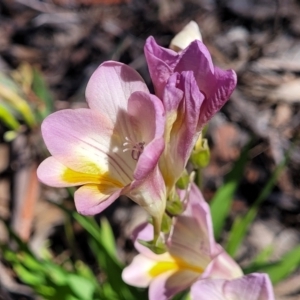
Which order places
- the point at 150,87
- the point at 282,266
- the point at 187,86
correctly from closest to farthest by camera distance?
1. the point at 187,86
2. the point at 282,266
3. the point at 150,87

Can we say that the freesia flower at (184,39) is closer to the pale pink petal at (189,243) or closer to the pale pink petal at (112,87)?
the pale pink petal at (112,87)

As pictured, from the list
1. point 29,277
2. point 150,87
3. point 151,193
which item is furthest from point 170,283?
point 150,87

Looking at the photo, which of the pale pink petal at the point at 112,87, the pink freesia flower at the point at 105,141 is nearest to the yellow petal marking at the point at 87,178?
the pink freesia flower at the point at 105,141

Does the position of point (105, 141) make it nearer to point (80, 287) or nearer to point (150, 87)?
point (80, 287)

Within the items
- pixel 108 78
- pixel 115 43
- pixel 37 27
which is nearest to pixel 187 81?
pixel 108 78

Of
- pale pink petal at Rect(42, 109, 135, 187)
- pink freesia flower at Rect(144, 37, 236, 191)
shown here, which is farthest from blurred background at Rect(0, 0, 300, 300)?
pink freesia flower at Rect(144, 37, 236, 191)

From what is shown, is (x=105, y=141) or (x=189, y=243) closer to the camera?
(x=105, y=141)

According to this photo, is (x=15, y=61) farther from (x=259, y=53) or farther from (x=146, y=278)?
(x=146, y=278)

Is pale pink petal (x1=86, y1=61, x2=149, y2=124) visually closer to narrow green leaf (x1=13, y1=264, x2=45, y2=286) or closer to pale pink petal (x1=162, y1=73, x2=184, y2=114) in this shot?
pale pink petal (x1=162, y1=73, x2=184, y2=114)
